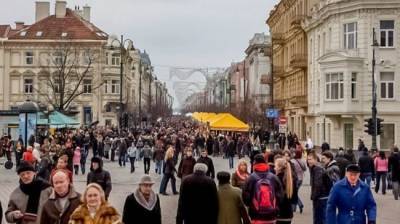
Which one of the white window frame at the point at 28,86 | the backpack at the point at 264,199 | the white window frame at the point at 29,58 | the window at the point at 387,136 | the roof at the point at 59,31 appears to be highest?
the roof at the point at 59,31

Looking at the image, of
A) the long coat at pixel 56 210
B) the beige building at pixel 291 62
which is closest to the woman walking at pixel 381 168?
the long coat at pixel 56 210

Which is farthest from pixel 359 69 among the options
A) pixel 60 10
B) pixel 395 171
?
pixel 60 10

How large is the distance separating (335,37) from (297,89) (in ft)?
56.6

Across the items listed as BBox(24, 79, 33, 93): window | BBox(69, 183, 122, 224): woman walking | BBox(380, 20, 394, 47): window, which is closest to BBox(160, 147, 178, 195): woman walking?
BBox(69, 183, 122, 224): woman walking

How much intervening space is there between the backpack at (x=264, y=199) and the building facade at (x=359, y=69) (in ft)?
131

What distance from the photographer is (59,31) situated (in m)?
90.3

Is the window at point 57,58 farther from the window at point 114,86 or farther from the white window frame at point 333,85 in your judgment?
the white window frame at point 333,85

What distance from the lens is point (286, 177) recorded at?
13539mm

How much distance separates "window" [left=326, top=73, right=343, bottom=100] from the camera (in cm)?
5175

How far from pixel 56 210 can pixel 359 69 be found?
4471cm

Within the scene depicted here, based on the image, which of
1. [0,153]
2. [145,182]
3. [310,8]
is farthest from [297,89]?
[145,182]

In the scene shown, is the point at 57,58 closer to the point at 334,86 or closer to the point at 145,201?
the point at 334,86

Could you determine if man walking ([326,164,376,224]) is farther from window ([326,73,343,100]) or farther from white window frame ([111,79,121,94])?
white window frame ([111,79,121,94])

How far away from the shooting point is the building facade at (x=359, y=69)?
50.2 m
